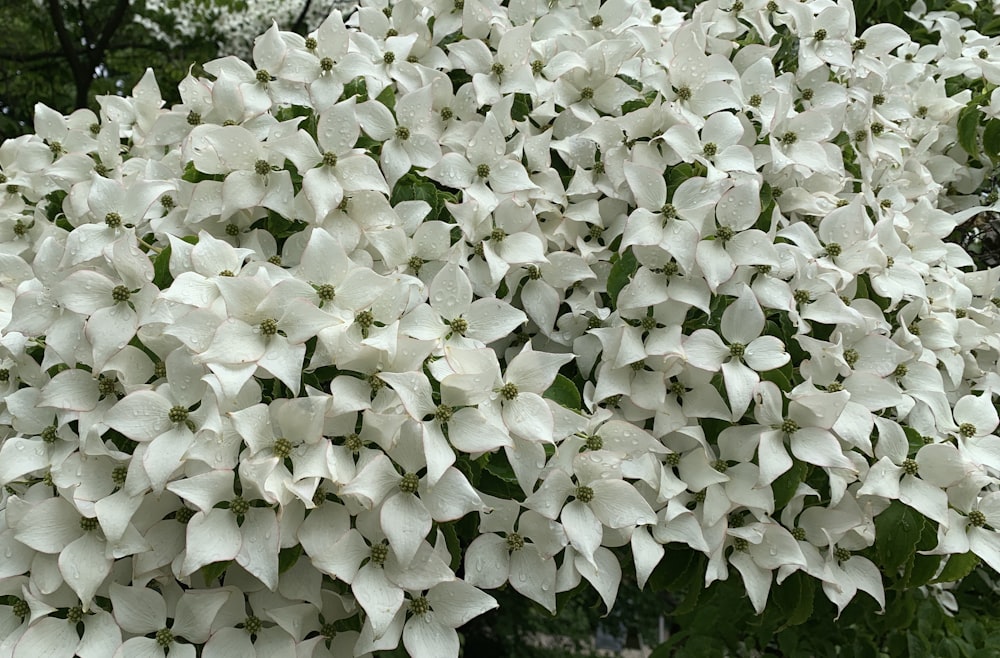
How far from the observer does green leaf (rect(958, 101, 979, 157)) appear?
64.7 inches

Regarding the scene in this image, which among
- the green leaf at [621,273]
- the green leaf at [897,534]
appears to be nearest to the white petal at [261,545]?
the green leaf at [621,273]

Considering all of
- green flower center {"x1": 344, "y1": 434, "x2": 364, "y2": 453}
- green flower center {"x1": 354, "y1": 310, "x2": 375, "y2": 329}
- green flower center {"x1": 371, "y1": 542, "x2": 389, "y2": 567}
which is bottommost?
green flower center {"x1": 371, "y1": 542, "x2": 389, "y2": 567}

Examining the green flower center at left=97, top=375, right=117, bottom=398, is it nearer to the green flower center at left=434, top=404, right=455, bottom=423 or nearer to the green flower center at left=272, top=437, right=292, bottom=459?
the green flower center at left=272, top=437, right=292, bottom=459

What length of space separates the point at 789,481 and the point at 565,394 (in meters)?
0.31

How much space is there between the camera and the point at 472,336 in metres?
1.12

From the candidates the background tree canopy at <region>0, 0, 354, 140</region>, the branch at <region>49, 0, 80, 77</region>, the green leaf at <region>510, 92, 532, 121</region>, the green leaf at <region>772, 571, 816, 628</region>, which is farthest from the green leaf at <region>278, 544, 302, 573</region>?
the background tree canopy at <region>0, 0, 354, 140</region>

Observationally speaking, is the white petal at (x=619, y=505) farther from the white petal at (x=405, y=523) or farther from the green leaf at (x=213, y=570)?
the green leaf at (x=213, y=570)

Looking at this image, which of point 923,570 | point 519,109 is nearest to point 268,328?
point 519,109

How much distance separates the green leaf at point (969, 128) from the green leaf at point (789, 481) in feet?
2.89

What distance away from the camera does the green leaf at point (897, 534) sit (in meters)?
1.16

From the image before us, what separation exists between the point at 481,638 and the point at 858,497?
142 inches

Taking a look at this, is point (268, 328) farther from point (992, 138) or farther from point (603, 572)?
point (992, 138)

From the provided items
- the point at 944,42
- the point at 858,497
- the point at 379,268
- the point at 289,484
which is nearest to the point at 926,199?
the point at 944,42

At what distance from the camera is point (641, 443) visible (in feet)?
3.64
